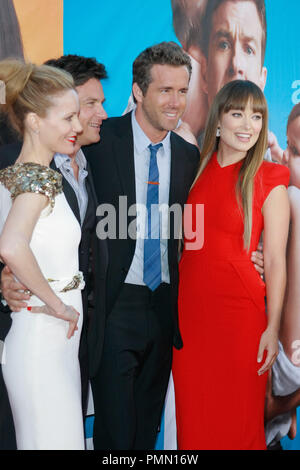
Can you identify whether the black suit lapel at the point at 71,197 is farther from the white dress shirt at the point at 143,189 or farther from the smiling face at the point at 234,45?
the smiling face at the point at 234,45

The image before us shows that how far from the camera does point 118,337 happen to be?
2.52 meters

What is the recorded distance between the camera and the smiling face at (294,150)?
122 inches

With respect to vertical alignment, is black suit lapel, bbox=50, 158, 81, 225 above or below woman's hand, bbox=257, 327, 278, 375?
above

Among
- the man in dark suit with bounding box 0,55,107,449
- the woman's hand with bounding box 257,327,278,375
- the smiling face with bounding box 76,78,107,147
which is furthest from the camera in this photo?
the woman's hand with bounding box 257,327,278,375

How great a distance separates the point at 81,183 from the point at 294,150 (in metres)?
1.34

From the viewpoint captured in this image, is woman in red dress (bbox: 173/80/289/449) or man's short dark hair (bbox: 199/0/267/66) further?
man's short dark hair (bbox: 199/0/267/66)

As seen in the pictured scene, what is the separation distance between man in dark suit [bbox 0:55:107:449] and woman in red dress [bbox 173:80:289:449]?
0.51 meters

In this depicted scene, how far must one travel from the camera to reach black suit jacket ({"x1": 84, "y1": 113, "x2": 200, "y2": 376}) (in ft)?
8.15

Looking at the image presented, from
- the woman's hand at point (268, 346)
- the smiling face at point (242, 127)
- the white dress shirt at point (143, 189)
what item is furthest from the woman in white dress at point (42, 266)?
the woman's hand at point (268, 346)

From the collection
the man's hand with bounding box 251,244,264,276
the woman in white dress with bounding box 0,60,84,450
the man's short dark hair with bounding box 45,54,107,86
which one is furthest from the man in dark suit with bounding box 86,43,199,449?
the woman in white dress with bounding box 0,60,84,450

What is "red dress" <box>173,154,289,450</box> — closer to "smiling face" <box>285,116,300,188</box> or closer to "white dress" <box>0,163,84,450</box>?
"smiling face" <box>285,116,300,188</box>

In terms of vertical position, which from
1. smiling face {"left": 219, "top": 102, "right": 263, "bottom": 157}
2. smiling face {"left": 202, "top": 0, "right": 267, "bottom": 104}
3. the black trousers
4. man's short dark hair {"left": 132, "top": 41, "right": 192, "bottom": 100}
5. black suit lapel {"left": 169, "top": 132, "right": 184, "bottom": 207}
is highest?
smiling face {"left": 202, "top": 0, "right": 267, "bottom": 104}

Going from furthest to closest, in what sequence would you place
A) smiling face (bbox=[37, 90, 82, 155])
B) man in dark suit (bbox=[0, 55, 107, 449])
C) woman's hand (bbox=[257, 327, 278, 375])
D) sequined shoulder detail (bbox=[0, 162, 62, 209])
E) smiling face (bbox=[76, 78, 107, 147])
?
woman's hand (bbox=[257, 327, 278, 375])
smiling face (bbox=[76, 78, 107, 147])
man in dark suit (bbox=[0, 55, 107, 449])
smiling face (bbox=[37, 90, 82, 155])
sequined shoulder detail (bbox=[0, 162, 62, 209])

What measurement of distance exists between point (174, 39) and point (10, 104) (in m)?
1.44
